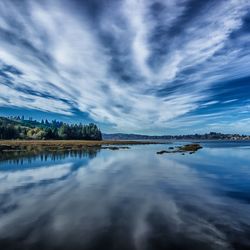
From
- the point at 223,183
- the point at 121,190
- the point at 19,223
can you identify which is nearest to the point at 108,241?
the point at 19,223

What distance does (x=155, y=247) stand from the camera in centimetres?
1037

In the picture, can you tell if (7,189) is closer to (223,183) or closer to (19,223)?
(19,223)

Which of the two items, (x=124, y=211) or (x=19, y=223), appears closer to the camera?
(x=19, y=223)

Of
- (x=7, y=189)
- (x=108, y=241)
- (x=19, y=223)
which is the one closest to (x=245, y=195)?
(x=108, y=241)

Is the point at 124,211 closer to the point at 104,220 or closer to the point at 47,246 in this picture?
the point at 104,220

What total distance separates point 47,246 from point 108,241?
8.52 ft

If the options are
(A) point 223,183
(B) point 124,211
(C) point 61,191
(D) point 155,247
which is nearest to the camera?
(D) point 155,247

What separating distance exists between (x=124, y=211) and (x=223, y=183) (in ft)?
46.1

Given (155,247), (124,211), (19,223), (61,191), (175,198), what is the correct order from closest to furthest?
(155,247)
(19,223)
(124,211)
(175,198)
(61,191)

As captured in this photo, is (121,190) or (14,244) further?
(121,190)

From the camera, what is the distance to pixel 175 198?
61.8ft

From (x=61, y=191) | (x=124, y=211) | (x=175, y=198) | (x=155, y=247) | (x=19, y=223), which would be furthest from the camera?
(x=61, y=191)

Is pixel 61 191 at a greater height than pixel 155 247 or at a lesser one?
greater

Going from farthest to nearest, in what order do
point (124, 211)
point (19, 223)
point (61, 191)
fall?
point (61, 191)
point (124, 211)
point (19, 223)
